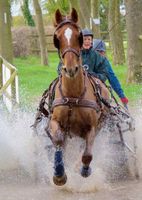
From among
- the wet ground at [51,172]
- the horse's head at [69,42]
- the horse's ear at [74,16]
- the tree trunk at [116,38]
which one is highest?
the horse's ear at [74,16]

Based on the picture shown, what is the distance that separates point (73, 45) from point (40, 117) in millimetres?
1903

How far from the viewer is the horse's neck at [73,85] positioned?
6.51 metres

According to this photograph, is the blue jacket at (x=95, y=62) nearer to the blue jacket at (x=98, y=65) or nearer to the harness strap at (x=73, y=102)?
the blue jacket at (x=98, y=65)

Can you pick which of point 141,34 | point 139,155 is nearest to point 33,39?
point 141,34

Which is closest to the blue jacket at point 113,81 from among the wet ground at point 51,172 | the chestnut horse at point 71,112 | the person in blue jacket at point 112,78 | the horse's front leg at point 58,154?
the person in blue jacket at point 112,78

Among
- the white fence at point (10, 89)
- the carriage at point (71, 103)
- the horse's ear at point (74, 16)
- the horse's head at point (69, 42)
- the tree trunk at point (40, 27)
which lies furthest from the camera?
the tree trunk at point (40, 27)

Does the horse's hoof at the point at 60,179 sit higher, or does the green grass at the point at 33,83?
the horse's hoof at the point at 60,179

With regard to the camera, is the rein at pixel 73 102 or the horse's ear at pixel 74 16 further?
the rein at pixel 73 102

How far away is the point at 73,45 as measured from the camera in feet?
20.2

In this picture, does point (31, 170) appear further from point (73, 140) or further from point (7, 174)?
point (73, 140)

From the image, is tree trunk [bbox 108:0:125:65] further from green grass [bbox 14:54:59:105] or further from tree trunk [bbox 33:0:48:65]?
green grass [bbox 14:54:59:105]

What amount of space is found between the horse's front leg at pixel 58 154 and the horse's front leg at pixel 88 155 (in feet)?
0.80

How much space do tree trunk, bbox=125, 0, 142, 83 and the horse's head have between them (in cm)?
1177

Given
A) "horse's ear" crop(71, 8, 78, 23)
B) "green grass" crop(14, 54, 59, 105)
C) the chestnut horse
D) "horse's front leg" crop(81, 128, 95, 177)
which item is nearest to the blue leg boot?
the chestnut horse
